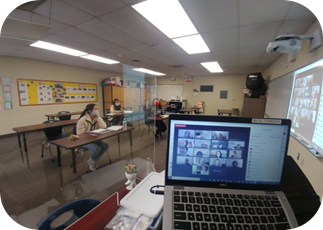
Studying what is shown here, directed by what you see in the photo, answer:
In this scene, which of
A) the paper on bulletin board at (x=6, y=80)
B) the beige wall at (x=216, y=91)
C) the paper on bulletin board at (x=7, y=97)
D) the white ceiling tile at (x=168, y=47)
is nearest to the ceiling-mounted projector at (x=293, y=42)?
the white ceiling tile at (x=168, y=47)

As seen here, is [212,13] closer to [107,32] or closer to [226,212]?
[107,32]

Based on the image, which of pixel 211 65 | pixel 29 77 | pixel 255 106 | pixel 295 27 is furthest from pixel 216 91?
pixel 29 77

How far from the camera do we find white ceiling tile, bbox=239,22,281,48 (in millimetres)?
2188

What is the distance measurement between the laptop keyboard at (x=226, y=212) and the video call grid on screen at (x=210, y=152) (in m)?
0.08

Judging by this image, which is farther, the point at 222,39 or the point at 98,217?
the point at 222,39

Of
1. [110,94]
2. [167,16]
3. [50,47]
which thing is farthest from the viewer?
[110,94]

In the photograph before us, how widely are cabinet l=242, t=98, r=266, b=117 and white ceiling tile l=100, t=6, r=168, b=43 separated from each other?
4256mm

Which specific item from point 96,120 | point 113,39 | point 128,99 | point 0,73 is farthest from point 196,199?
point 0,73

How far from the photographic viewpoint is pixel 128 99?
16.1 ft

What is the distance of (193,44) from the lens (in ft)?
10.2

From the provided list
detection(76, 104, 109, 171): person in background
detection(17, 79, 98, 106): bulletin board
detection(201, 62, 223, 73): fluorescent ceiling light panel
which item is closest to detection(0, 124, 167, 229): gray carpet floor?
detection(76, 104, 109, 171): person in background

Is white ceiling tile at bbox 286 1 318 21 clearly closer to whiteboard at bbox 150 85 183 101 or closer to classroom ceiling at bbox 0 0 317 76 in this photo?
classroom ceiling at bbox 0 0 317 76

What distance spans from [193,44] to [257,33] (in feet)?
4.04

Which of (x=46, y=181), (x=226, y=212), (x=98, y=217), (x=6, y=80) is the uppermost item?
(x=6, y=80)
